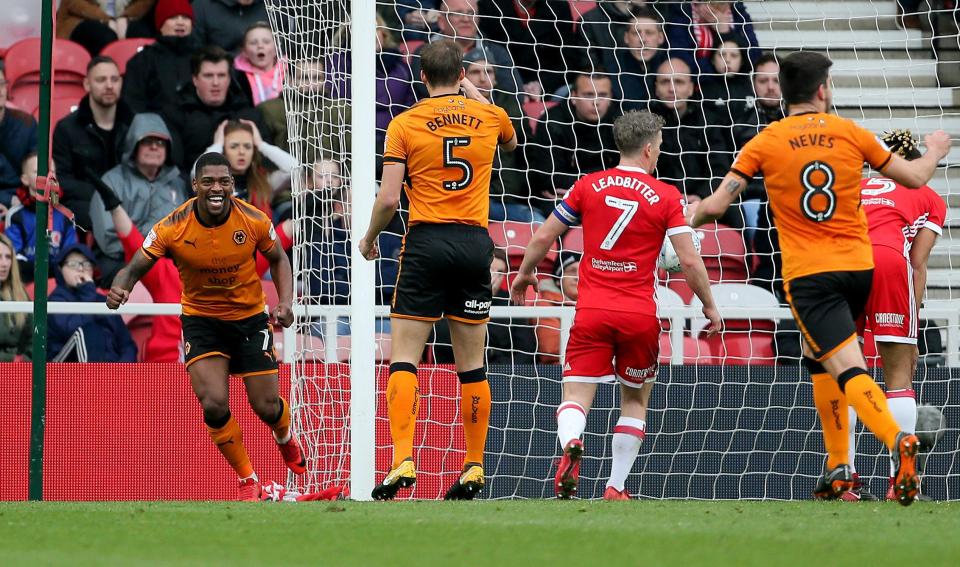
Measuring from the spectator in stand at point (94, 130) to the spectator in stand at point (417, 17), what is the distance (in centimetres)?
240

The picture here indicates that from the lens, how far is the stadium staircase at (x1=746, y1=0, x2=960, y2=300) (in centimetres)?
1165

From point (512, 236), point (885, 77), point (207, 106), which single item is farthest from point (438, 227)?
point (885, 77)

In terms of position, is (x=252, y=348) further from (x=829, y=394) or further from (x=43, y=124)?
(x=829, y=394)

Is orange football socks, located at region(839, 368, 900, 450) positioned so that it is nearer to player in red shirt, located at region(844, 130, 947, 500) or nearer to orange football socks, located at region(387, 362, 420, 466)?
player in red shirt, located at region(844, 130, 947, 500)

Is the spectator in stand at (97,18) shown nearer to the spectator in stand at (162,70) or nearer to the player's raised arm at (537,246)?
the spectator in stand at (162,70)

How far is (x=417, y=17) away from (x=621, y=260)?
4.71 meters

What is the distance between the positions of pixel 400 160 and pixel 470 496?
1780mm

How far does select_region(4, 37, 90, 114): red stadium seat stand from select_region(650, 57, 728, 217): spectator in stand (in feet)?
15.9

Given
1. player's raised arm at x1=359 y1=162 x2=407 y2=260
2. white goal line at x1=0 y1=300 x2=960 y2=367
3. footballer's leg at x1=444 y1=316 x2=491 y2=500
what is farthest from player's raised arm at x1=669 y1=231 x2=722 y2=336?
white goal line at x1=0 y1=300 x2=960 y2=367

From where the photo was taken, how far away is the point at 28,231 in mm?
11172

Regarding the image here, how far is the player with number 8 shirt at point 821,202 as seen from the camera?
6.26 metres

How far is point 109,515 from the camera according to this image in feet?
20.0

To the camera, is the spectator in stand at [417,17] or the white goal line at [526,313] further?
the spectator in stand at [417,17]

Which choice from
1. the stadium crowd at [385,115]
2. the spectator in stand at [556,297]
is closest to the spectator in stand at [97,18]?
the stadium crowd at [385,115]
